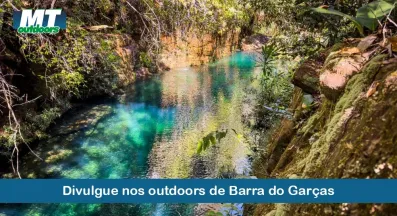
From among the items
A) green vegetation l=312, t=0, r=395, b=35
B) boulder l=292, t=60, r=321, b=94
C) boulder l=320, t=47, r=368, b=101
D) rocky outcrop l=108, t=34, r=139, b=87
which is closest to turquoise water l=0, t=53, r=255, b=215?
rocky outcrop l=108, t=34, r=139, b=87

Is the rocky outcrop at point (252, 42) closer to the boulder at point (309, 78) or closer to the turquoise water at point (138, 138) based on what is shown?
the turquoise water at point (138, 138)

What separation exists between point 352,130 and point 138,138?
28.0 ft

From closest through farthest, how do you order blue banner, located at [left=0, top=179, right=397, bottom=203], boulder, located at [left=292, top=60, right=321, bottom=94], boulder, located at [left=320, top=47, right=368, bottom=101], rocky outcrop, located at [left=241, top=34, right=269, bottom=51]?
1. blue banner, located at [left=0, top=179, right=397, bottom=203]
2. boulder, located at [left=320, top=47, right=368, bottom=101]
3. boulder, located at [left=292, top=60, right=321, bottom=94]
4. rocky outcrop, located at [left=241, top=34, right=269, bottom=51]

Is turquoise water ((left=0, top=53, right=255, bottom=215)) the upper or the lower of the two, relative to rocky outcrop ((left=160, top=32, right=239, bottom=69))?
A: lower

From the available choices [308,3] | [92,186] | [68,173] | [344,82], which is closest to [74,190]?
[92,186]

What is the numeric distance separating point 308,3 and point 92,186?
13.3ft

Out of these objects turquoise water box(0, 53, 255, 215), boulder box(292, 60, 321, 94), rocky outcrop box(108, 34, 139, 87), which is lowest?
turquoise water box(0, 53, 255, 215)

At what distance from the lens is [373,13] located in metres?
2.88

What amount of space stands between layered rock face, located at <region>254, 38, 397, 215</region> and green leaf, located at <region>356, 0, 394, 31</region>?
1.09 ft

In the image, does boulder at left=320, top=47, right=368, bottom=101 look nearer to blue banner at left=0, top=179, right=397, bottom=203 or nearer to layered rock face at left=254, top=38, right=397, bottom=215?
layered rock face at left=254, top=38, right=397, bottom=215

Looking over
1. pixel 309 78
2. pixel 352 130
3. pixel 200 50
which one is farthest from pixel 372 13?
pixel 200 50

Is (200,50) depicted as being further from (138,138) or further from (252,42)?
(138,138)

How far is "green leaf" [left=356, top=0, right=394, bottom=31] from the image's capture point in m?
2.83

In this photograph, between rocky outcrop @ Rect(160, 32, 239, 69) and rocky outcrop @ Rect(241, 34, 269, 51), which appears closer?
rocky outcrop @ Rect(160, 32, 239, 69)
